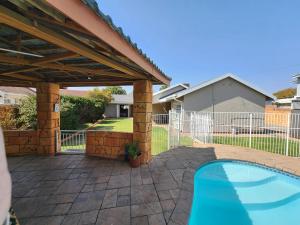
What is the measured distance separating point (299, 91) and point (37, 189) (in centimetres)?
2200

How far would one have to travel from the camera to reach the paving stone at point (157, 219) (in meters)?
3.29

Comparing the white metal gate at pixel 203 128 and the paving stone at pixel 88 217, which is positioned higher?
the white metal gate at pixel 203 128

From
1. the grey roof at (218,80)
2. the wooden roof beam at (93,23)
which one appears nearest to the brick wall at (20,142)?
the wooden roof beam at (93,23)

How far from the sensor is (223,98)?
17203mm

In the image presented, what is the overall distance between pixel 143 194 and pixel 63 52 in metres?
3.76

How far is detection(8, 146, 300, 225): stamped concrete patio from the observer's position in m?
3.49

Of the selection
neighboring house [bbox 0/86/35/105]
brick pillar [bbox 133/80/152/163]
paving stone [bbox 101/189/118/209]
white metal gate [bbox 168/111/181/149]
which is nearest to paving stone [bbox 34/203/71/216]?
paving stone [bbox 101/189/118/209]

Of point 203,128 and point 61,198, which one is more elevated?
point 203,128

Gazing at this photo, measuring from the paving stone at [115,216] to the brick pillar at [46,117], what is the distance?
16.9ft

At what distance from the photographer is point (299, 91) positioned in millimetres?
17047

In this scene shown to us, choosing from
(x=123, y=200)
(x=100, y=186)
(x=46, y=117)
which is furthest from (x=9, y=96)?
(x=123, y=200)

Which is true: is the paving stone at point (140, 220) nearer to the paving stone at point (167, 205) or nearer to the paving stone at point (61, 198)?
the paving stone at point (167, 205)

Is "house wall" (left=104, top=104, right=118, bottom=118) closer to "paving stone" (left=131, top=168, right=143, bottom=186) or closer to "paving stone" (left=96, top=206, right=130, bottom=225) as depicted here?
"paving stone" (left=131, top=168, right=143, bottom=186)

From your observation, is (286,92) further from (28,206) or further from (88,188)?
(28,206)
